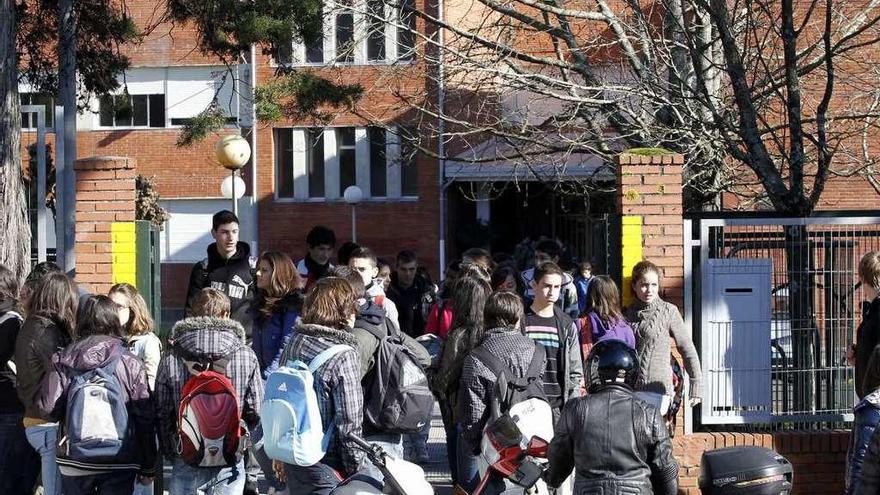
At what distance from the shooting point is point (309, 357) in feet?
21.1

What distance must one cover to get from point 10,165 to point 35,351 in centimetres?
427

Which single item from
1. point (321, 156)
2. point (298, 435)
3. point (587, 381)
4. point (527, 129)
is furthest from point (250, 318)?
Answer: point (321, 156)

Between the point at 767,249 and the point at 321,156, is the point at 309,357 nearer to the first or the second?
the point at 767,249

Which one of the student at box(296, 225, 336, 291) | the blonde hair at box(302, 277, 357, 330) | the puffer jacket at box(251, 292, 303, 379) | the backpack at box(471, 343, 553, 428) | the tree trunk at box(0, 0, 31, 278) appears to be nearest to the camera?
the blonde hair at box(302, 277, 357, 330)

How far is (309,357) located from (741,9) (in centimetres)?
1166

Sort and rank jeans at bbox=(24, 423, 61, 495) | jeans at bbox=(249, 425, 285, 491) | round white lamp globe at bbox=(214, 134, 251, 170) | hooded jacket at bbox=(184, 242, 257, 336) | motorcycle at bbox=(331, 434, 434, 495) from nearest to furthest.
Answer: motorcycle at bbox=(331, 434, 434, 495), jeans at bbox=(249, 425, 285, 491), jeans at bbox=(24, 423, 61, 495), hooded jacket at bbox=(184, 242, 257, 336), round white lamp globe at bbox=(214, 134, 251, 170)

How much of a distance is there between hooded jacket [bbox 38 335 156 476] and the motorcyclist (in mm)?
2667

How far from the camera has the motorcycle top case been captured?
212 inches

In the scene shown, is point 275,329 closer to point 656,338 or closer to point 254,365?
point 254,365

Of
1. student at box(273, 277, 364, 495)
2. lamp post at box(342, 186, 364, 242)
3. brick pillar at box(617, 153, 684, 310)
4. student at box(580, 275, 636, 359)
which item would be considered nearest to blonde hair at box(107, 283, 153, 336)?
student at box(273, 277, 364, 495)

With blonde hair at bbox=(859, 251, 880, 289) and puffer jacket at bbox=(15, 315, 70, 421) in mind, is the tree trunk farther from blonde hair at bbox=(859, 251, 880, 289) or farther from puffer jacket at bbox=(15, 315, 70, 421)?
blonde hair at bbox=(859, 251, 880, 289)

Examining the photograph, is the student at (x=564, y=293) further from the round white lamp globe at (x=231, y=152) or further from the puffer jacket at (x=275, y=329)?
the round white lamp globe at (x=231, y=152)

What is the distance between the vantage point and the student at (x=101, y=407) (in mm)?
7008

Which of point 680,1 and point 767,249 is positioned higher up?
point 680,1
